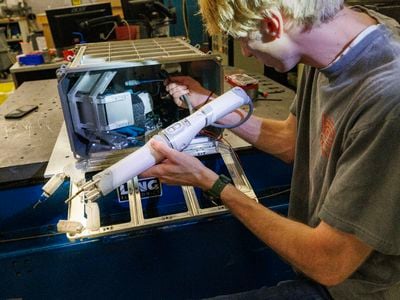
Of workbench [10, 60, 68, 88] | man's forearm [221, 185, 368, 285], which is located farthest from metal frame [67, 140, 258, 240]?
workbench [10, 60, 68, 88]

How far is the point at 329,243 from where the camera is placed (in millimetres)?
632

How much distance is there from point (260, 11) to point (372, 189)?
37 cm

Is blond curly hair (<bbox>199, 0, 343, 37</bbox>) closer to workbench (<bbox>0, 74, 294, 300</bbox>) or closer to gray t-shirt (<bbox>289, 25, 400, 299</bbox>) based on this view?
gray t-shirt (<bbox>289, 25, 400, 299</bbox>)

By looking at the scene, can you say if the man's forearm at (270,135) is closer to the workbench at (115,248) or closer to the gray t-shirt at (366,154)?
the workbench at (115,248)

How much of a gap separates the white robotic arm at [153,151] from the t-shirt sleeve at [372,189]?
1.08 ft

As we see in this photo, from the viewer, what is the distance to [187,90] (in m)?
0.98

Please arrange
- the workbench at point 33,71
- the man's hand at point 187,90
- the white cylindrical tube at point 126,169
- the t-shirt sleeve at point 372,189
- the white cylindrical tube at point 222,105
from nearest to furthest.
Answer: the t-shirt sleeve at point 372,189 → the white cylindrical tube at point 126,169 → the white cylindrical tube at point 222,105 → the man's hand at point 187,90 → the workbench at point 33,71

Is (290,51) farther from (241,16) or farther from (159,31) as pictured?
(159,31)

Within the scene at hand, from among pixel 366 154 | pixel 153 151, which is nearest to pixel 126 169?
pixel 153 151

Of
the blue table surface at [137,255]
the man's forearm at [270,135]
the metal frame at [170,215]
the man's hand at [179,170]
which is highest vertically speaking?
the man's hand at [179,170]

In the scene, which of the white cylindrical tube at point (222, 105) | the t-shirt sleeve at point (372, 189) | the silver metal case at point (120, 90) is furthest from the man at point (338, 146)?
the silver metal case at point (120, 90)

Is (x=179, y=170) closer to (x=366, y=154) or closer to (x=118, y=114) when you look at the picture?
(x=118, y=114)

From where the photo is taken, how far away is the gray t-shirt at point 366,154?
1.83ft

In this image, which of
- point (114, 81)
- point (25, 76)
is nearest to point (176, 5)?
point (25, 76)
